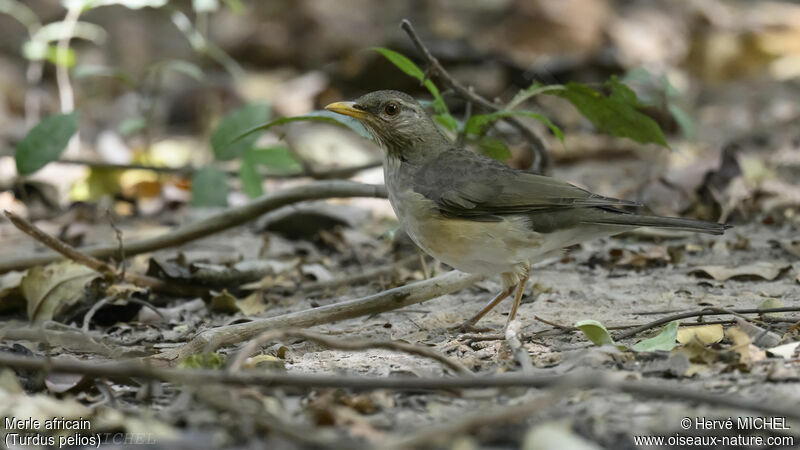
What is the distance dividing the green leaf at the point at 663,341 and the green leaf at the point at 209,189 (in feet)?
11.5

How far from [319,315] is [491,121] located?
1836 millimetres

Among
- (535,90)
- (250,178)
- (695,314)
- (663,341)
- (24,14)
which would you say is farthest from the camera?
(24,14)

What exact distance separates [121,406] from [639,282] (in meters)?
3.14

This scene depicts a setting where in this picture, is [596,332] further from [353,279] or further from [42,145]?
[42,145]

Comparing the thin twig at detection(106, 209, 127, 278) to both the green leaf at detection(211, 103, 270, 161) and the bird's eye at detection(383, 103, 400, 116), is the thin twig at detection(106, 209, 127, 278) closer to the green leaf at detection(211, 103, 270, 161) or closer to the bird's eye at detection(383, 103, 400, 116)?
the green leaf at detection(211, 103, 270, 161)

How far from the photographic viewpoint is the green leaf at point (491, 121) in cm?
479

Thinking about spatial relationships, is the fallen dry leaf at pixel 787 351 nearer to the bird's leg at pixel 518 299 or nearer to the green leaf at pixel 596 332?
the green leaf at pixel 596 332

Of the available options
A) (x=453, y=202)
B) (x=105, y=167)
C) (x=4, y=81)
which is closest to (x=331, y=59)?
(x=4, y=81)

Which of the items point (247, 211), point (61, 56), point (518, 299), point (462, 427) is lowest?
point (462, 427)

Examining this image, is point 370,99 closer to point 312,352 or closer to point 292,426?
point 312,352

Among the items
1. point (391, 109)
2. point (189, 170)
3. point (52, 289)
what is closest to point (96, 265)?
point (52, 289)

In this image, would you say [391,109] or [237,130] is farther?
[237,130]

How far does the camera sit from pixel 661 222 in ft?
13.6

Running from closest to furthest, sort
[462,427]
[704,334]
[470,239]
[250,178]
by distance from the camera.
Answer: [462,427] < [704,334] < [470,239] < [250,178]
